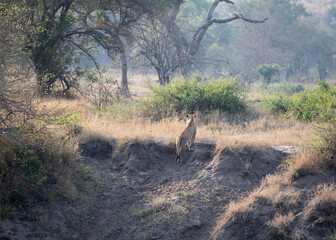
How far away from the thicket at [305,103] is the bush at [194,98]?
118 cm

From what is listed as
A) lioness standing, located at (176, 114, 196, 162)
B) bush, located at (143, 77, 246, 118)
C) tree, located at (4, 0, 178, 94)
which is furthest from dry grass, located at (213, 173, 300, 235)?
tree, located at (4, 0, 178, 94)

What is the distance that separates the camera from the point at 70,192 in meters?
5.71

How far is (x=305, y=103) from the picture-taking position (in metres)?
10.6

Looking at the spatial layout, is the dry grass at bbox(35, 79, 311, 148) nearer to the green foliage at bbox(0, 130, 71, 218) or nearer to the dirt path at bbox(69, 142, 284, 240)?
the dirt path at bbox(69, 142, 284, 240)

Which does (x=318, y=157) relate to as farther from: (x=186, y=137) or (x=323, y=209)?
(x=186, y=137)

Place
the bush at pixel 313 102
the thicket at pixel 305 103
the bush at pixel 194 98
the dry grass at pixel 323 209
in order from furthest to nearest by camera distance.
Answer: the bush at pixel 194 98 → the thicket at pixel 305 103 → the bush at pixel 313 102 → the dry grass at pixel 323 209

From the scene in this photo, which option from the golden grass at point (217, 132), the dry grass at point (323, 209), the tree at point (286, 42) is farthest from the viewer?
the tree at point (286, 42)

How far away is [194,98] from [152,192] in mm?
5175

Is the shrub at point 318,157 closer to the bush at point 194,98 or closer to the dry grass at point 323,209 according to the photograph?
the dry grass at point 323,209

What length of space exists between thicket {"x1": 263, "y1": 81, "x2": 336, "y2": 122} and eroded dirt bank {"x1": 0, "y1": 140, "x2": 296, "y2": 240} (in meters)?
3.53

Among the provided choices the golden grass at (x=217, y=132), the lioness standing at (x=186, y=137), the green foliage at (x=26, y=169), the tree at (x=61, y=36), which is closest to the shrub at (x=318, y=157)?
the golden grass at (x=217, y=132)

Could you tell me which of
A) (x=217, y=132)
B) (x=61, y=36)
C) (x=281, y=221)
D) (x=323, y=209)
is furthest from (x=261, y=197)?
(x=61, y=36)

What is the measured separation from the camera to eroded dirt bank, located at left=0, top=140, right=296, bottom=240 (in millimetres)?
5328

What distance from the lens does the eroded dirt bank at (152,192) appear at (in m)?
5.33
